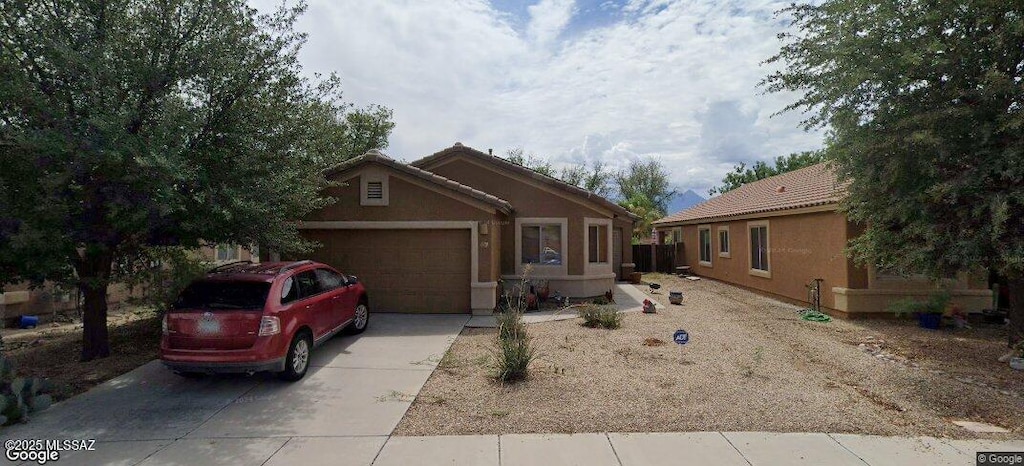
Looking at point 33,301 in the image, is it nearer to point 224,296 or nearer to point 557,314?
point 224,296

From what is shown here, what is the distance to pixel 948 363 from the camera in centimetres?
739

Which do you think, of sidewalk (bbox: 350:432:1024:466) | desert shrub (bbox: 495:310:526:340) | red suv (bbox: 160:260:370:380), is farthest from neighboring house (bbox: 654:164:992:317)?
red suv (bbox: 160:260:370:380)

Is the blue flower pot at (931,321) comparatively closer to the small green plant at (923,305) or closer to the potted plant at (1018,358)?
the small green plant at (923,305)

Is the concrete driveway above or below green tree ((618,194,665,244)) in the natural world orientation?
below

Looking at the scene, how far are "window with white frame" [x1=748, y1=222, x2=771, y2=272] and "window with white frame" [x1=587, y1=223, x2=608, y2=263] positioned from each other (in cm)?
510

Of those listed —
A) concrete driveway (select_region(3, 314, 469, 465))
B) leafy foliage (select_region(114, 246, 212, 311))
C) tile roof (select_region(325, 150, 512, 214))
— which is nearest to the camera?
concrete driveway (select_region(3, 314, 469, 465))

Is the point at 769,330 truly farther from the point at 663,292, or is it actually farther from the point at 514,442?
the point at 514,442

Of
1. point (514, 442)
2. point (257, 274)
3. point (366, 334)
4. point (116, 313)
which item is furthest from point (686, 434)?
point (116, 313)

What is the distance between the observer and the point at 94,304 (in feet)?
24.6

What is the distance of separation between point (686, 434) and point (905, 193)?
6168 mm

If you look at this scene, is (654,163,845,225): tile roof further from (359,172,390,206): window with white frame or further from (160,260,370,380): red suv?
(160,260,370,380): red suv

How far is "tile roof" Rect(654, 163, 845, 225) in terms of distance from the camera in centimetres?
1195

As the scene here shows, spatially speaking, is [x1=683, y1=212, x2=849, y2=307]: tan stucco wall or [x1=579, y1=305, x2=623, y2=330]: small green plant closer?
[x1=579, y1=305, x2=623, y2=330]: small green plant

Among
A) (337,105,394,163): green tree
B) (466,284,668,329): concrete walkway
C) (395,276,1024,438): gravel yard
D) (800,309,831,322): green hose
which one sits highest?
(337,105,394,163): green tree
